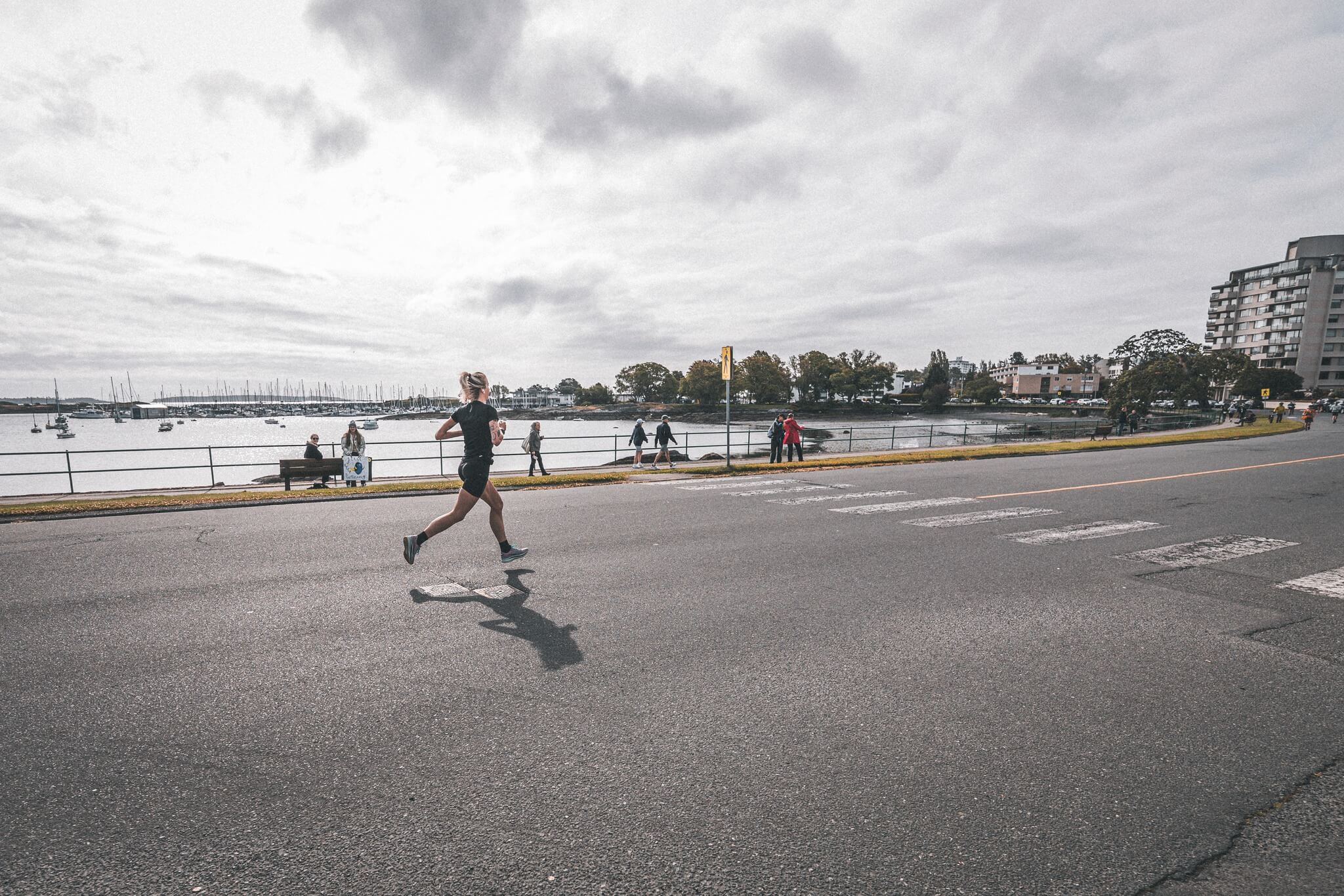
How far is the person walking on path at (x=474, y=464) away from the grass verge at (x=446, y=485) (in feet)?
19.5

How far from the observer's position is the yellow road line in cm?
1148

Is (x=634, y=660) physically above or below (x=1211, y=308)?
below

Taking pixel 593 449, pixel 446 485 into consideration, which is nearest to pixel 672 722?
pixel 446 485

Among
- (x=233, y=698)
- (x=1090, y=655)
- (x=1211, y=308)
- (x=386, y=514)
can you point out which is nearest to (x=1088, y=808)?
(x=1090, y=655)

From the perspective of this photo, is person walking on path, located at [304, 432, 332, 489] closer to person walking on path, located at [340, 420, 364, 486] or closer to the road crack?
person walking on path, located at [340, 420, 364, 486]

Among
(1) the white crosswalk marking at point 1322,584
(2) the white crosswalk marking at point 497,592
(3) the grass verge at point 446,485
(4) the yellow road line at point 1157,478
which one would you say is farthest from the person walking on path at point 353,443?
(1) the white crosswalk marking at point 1322,584

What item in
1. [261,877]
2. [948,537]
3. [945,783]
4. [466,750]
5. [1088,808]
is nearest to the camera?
[261,877]

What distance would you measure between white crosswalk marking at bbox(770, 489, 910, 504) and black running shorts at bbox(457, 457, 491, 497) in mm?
5936

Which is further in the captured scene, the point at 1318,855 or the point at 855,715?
the point at 855,715

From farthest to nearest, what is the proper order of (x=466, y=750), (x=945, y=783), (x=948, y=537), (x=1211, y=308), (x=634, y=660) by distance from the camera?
(x=1211, y=308), (x=948, y=537), (x=634, y=660), (x=466, y=750), (x=945, y=783)

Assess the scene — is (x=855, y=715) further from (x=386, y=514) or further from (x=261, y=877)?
(x=386, y=514)

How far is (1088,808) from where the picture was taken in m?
2.62

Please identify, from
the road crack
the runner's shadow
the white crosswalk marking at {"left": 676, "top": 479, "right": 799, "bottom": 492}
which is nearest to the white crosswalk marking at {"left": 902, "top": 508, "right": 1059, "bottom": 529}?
the white crosswalk marking at {"left": 676, "top": 479, "right": 799, "bottom": 492}

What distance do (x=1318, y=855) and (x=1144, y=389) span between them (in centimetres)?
9051
